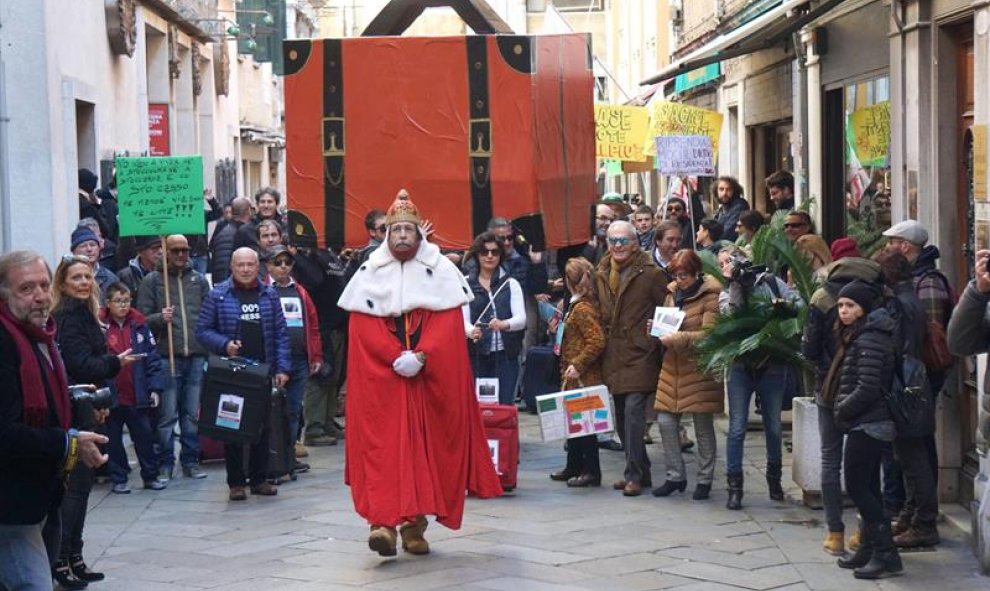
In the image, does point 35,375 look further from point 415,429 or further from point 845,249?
point 845,249

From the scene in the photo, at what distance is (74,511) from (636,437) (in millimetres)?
3920

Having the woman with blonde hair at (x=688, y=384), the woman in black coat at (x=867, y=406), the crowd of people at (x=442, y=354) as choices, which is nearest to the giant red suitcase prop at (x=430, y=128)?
the crowd of people at (x=442, y=354)

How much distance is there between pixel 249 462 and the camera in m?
11.6

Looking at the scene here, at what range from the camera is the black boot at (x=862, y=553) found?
8.72 meters

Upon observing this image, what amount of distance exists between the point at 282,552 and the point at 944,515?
3.79m

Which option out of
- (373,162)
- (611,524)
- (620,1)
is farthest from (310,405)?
(620,1)

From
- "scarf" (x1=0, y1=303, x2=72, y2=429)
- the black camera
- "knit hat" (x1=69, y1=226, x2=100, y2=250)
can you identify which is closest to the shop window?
"knit hat" (x1=69, y1=226, x2=100, y2=250)

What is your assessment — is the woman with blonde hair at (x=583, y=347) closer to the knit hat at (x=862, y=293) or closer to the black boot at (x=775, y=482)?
the black boot at (x=775, y=482)

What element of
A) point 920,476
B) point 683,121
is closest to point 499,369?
point 920,476

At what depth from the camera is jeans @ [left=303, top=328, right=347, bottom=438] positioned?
1372 cm

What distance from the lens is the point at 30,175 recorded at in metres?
17.1

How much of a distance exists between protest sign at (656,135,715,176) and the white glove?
7898 mm

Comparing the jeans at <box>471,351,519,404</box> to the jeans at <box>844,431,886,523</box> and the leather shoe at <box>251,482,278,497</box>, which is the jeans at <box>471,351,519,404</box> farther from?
the jeans at <box>844,431,886,523</box>

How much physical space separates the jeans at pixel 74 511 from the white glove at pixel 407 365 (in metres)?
1.70
